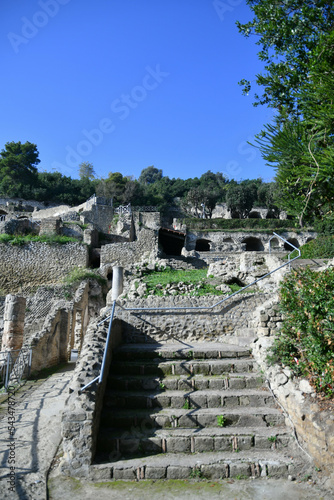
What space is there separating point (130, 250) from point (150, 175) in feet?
215

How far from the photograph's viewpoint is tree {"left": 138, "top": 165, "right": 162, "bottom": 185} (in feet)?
273

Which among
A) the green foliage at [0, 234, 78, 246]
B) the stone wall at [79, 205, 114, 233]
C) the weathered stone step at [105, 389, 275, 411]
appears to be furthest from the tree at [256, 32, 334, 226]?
the stone wall at [79, 205, 114, 233]

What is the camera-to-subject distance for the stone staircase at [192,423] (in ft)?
13.1

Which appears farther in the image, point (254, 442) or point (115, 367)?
point (115, 367)

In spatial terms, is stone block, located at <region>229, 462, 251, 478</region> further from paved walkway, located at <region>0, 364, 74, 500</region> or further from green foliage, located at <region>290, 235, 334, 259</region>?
green foliage, located at <region>290, 235, 334, 259</region>

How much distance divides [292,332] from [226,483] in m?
2.52

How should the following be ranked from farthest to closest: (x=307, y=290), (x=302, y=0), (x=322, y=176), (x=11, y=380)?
(x=11, y=380) → (x=302, y=0) → (x=322, y=176) → (x=307, y=290)

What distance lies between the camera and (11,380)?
29.9ft

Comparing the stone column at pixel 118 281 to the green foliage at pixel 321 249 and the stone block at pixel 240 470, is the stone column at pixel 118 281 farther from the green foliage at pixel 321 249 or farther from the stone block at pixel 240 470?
the green foliage at pixel 321 249

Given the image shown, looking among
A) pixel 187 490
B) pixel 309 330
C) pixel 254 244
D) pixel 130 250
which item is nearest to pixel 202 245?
pixel 254 244

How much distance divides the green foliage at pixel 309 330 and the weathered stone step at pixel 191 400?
74 centimetres

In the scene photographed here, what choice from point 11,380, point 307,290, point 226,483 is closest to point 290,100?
point 307,290

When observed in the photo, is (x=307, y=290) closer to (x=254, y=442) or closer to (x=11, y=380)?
(x=254, y=442)

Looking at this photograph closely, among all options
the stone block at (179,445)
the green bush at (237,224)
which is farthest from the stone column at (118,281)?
the green bush at (237,224)
